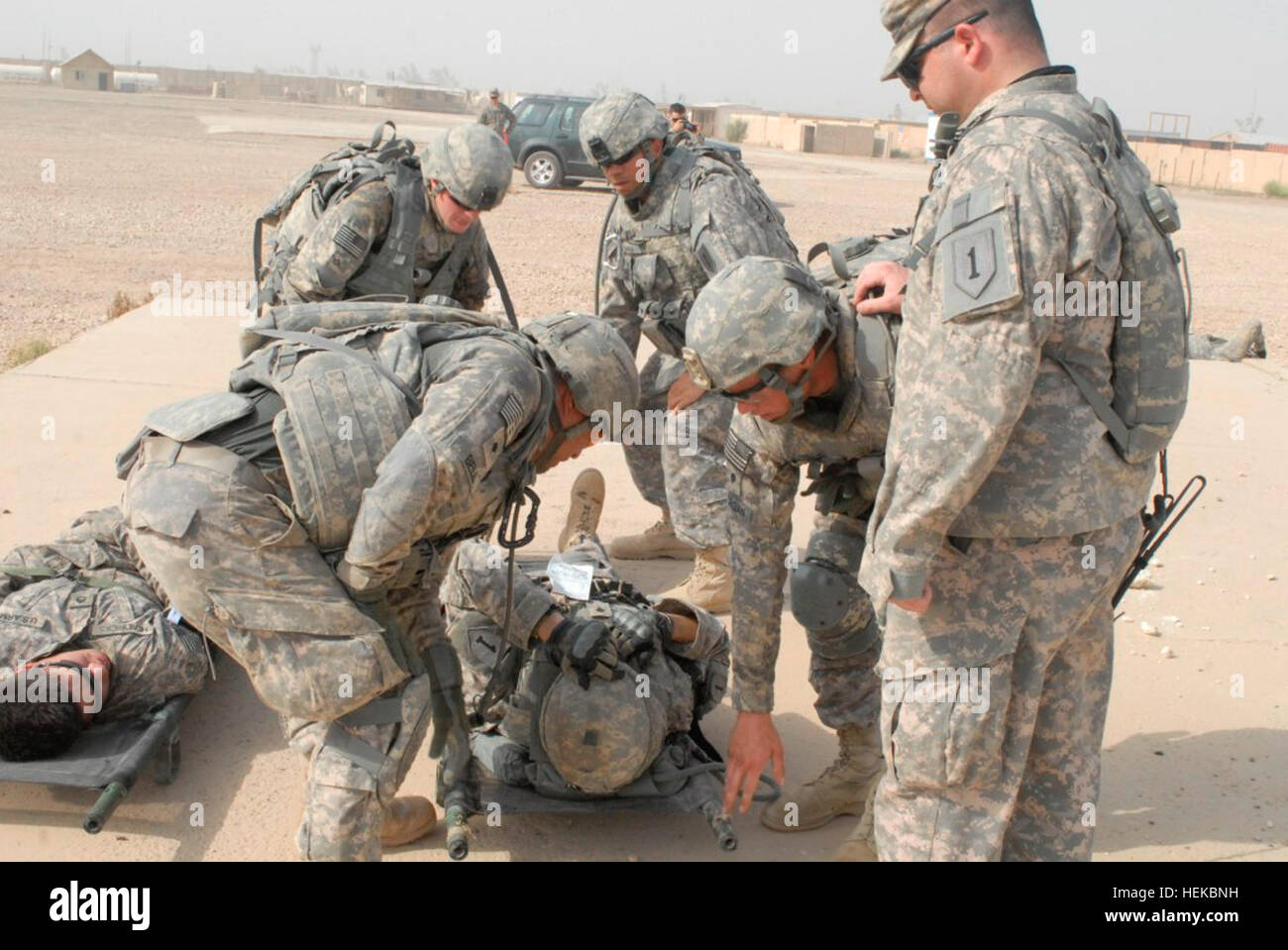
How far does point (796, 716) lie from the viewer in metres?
4.53

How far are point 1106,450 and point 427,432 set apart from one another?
1.45 meters

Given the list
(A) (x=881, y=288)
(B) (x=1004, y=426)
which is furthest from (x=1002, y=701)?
(A) (x=881, y=288)

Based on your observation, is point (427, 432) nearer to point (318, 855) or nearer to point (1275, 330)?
point (318, 855)

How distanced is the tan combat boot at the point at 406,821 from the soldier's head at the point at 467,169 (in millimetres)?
2392

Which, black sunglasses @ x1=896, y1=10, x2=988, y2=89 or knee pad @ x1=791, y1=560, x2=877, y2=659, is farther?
knee pad @ x1=791, y1=560, x2=877, y2=659

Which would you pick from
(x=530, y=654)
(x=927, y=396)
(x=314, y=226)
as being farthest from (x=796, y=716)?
(x=314, y=226)

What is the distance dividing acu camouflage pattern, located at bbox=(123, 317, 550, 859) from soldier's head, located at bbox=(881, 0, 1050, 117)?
44.0 inches

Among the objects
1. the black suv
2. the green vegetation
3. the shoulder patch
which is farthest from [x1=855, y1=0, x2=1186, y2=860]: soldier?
the black suv

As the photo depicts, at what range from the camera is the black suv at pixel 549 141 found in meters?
21.4

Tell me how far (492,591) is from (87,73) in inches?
2703

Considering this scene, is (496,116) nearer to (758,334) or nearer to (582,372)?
(582,372)

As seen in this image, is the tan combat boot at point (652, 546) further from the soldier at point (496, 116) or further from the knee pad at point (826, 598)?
the soldier at point (496, 116)

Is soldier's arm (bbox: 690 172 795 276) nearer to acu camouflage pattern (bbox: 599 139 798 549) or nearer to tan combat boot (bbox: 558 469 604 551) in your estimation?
acu camouflage pattern (bbox: 599 139 798 549)

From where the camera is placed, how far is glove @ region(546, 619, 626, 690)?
3.61 meters
